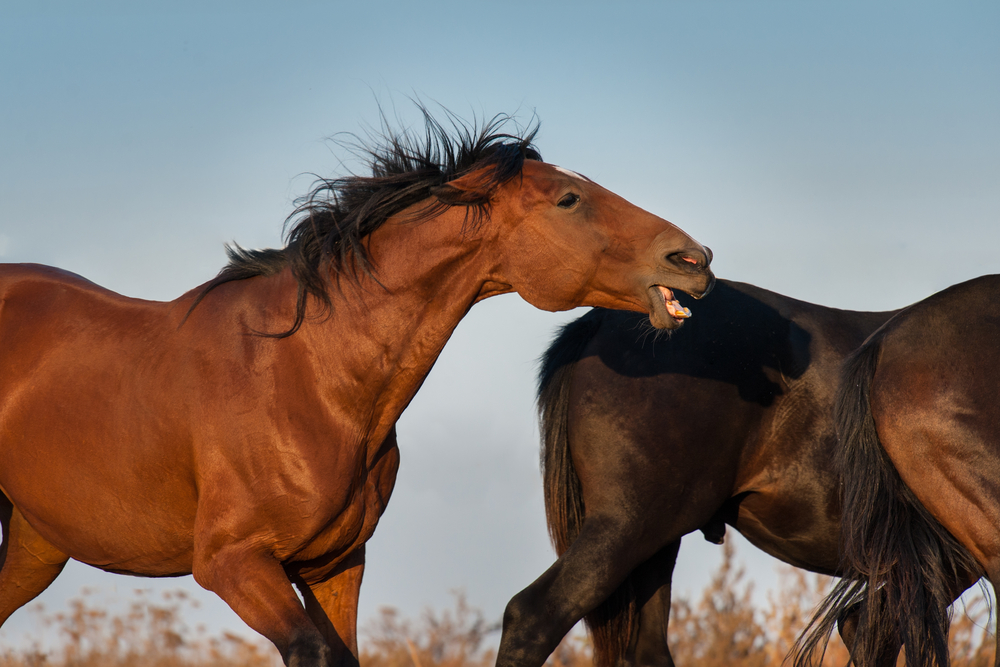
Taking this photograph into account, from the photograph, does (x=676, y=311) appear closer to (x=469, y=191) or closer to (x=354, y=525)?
(x=469, y=191)

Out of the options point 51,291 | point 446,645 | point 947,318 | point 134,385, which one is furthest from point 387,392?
point 446,645

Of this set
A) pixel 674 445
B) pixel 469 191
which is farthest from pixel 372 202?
pixel 674 445

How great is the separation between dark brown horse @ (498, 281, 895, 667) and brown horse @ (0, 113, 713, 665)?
1.11 m

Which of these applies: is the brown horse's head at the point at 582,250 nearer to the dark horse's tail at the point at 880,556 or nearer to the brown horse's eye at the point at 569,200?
the brown horse's eye at the point at 569,200

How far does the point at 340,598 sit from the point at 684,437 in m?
1.78

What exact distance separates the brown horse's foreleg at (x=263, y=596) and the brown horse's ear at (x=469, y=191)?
4.66 feet

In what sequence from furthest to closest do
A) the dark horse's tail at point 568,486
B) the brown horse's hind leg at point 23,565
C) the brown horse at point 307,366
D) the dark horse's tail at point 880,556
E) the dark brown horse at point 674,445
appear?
the dark horse's tail at point 568,486, the dark brown horse at point 674,445, the brown horse's hind leg at point 23,565, the dark horse's tail at point 880,556, the brown horse at point 307,366

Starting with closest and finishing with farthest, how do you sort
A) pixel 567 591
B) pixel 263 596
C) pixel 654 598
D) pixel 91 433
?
pixel 263 596 → pixel 91 433 → pixel 567 591 → pixel 654 598

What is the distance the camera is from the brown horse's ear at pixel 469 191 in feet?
11.5

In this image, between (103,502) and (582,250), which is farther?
(103,502)

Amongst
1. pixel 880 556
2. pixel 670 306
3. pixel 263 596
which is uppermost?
pixel 670 306

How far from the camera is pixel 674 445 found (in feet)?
14.8

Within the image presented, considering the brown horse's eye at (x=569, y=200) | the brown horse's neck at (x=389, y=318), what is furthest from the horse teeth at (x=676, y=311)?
the brown horse's neck at (x=389, y=318)

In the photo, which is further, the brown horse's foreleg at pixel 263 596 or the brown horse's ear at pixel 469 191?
the brown horse's ear at pixel 469 191
